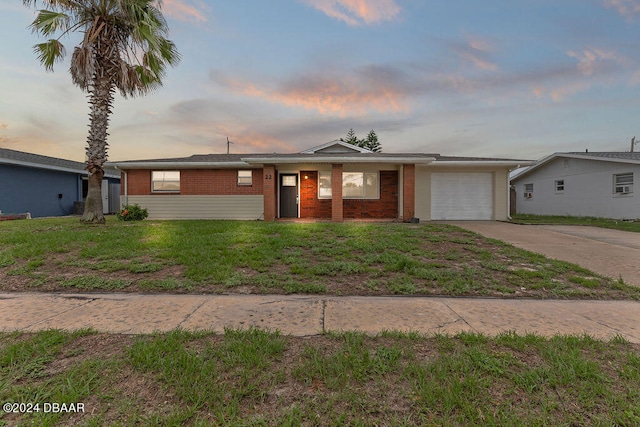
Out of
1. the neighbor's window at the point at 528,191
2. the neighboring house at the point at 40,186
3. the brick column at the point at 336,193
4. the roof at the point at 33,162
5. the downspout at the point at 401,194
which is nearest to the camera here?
the brick column at the point at 336,193

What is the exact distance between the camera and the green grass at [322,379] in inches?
63.4

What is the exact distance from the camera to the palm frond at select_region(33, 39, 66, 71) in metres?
9.57

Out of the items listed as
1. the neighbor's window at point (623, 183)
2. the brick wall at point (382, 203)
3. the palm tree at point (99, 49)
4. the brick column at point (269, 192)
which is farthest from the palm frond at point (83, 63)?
the neighbor's window at point (623, 183)

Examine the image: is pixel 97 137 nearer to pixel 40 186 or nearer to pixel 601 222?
pixel 40 186

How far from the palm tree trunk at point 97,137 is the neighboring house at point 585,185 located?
20509 millimetres

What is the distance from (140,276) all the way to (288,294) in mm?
2667

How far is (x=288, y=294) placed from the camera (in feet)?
13.1

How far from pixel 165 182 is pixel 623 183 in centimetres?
2415

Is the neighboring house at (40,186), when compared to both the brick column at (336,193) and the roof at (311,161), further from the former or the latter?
the brick column at (336,193)

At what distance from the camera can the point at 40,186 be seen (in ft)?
55.3

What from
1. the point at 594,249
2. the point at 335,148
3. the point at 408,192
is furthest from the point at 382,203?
the point at 594,249

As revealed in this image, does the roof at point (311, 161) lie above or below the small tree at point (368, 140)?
below

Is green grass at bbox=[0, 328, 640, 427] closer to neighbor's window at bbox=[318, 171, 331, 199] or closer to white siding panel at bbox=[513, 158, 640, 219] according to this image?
neighbor's window at bbox=[318, 171, 331, 199]

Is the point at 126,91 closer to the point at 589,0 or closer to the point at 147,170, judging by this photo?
the point at 147,170
